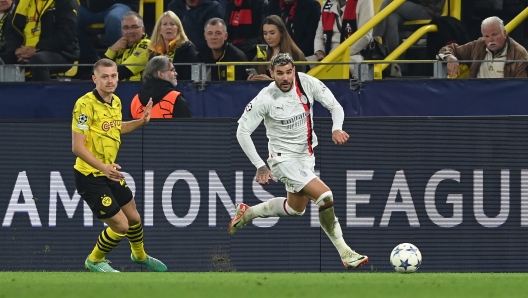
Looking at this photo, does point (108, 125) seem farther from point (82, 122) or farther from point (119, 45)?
point (119, 45)

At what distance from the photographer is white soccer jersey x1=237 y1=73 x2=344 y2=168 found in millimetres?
11398

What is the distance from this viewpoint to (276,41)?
1324cm

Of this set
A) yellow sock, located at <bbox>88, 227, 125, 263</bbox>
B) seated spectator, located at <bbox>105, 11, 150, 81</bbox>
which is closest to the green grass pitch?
yellow sock, located at <bbox>88, 227, 125, 263</bbox>

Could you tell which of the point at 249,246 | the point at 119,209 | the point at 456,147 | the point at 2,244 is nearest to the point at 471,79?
the point at 456,147

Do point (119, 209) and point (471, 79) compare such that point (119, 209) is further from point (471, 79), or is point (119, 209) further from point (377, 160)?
point (471, 79)

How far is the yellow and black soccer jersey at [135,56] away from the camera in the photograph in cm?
1363

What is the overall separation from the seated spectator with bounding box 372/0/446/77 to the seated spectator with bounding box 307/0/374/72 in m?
0.45

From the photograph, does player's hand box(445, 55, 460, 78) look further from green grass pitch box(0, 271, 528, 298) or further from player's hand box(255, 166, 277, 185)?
green grass pitch box(0, 271, 528, 298)

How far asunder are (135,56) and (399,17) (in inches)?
134

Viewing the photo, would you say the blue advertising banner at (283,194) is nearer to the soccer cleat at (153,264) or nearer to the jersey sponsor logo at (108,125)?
the soccer cleat at (153,264)

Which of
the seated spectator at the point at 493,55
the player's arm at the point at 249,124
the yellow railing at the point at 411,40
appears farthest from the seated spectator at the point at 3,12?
the seated spectator at the point at 493,55

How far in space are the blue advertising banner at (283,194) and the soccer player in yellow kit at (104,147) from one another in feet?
3.97

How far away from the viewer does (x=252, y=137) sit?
12617 mm

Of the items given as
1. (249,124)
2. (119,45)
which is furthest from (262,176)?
(119,45)
